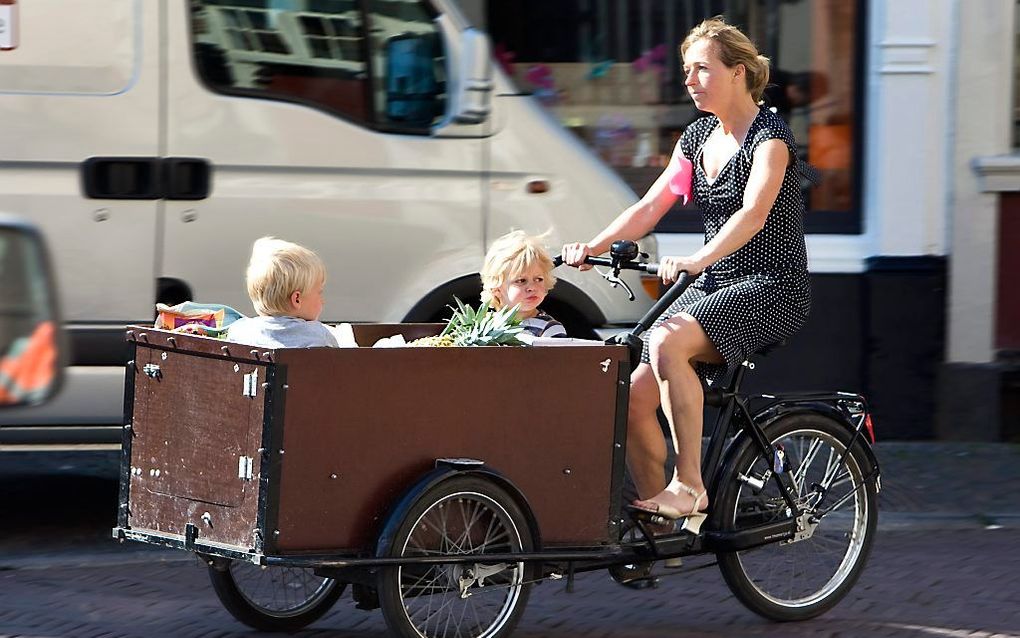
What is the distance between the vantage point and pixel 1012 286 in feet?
28.8

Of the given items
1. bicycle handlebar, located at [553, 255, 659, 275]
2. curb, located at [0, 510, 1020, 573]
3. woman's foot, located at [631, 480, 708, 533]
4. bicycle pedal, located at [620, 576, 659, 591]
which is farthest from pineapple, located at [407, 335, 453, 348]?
curb, located at [0, 510, 1020, 573]

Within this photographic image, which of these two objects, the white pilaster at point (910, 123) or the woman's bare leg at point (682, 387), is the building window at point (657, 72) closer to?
the white pilaster at point (910, 123)

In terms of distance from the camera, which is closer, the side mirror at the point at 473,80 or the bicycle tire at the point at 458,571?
the bicycle tire at the point at 458,571

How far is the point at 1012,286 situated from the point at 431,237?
3.80m

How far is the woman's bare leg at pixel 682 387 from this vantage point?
462 cm

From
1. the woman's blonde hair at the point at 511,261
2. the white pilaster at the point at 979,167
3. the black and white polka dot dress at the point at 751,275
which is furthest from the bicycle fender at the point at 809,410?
the white pilaster at the point at 979,167

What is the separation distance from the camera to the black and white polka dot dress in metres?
4.66

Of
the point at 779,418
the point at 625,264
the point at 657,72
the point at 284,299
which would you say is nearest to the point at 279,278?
the point at 284,299

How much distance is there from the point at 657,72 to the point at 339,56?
10.4 feet

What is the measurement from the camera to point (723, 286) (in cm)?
479

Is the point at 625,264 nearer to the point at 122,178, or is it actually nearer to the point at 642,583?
the point at 642,583

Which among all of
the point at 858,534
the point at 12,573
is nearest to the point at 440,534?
the point at 858,534

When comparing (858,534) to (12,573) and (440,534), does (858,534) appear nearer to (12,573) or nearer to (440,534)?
(440,534)

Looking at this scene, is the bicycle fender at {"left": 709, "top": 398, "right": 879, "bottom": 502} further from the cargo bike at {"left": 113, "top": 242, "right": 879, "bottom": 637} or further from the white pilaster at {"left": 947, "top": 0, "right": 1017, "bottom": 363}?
the white pilaster at {"left": 947, "top": 0, "right": 1017, "bottom": 363}
